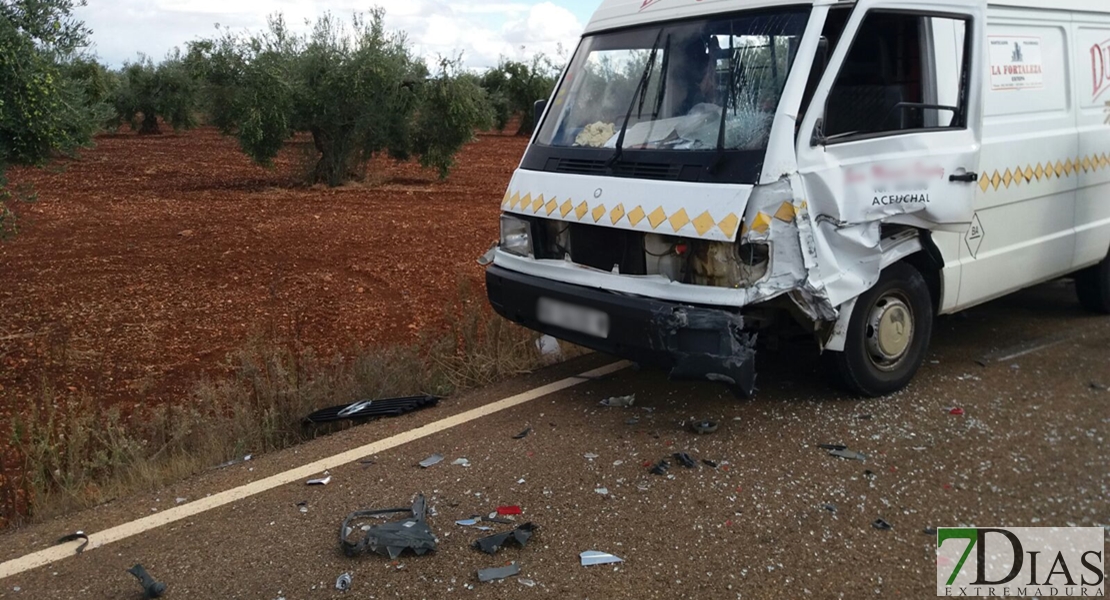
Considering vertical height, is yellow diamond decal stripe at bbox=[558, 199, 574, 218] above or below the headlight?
above

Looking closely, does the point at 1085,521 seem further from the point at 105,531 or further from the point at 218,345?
the point at 218,345

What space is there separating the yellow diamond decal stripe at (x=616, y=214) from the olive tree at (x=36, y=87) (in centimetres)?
424

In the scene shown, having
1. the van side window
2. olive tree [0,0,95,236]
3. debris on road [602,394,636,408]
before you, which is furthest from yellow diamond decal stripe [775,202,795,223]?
olive tree [0,0,95,236]

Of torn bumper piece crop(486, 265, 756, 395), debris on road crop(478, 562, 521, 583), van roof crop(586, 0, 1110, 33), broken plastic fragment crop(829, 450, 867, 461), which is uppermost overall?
van roof crop(586, 0, 1110, 33)

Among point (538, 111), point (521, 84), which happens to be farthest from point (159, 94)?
point (538, 111)

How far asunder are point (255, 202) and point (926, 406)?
1583cm

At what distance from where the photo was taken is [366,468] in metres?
4.82

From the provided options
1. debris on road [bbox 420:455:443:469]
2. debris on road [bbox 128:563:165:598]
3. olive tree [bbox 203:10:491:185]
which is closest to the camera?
debris on road [bbox 128:563:165:598]

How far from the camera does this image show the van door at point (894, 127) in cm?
489

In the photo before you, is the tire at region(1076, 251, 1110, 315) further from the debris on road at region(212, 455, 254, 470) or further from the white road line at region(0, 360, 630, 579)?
the debris on road at region(212, 455, 254, 470)

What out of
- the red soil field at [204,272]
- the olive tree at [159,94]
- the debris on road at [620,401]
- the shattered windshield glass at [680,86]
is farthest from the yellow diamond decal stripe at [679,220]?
the olive tree at [159,94]

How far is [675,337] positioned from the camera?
188 inches

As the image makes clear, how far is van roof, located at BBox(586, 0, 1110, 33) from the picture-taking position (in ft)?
17.1

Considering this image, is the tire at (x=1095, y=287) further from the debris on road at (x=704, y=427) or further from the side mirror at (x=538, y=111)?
the side mirror at (x=538, y=111)
